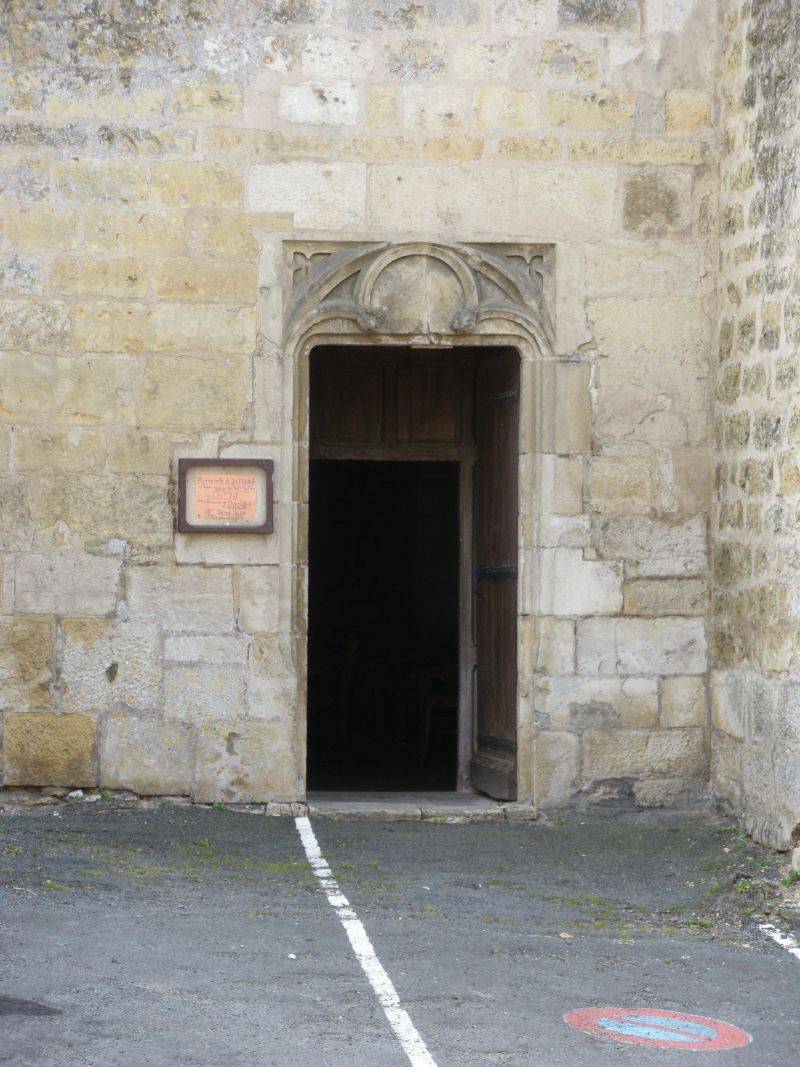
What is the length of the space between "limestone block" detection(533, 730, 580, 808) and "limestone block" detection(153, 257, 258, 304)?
2.66m

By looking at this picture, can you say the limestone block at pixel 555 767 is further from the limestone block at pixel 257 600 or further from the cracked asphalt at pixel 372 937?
the limestone block at pixel 257 600

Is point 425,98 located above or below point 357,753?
above

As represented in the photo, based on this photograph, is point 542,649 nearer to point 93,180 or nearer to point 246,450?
point 246,450

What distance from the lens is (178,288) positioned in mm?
7598

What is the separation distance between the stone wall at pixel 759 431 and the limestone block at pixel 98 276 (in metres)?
2.94

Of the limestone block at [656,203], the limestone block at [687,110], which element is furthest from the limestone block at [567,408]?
the limestone block at [687,110]

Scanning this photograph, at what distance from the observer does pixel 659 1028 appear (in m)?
4.41

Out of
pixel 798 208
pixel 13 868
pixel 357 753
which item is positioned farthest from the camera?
pixel 357 753

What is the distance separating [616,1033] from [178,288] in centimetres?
453

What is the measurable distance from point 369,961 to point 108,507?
3291 mm

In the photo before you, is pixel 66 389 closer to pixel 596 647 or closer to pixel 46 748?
pixel 46 748

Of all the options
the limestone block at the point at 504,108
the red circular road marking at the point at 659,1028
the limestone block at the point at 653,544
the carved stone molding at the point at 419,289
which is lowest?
the red circular road marking at the point at 659,1028

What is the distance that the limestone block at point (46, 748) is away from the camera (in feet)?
24.7

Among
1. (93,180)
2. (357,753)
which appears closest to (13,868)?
(93,180)
